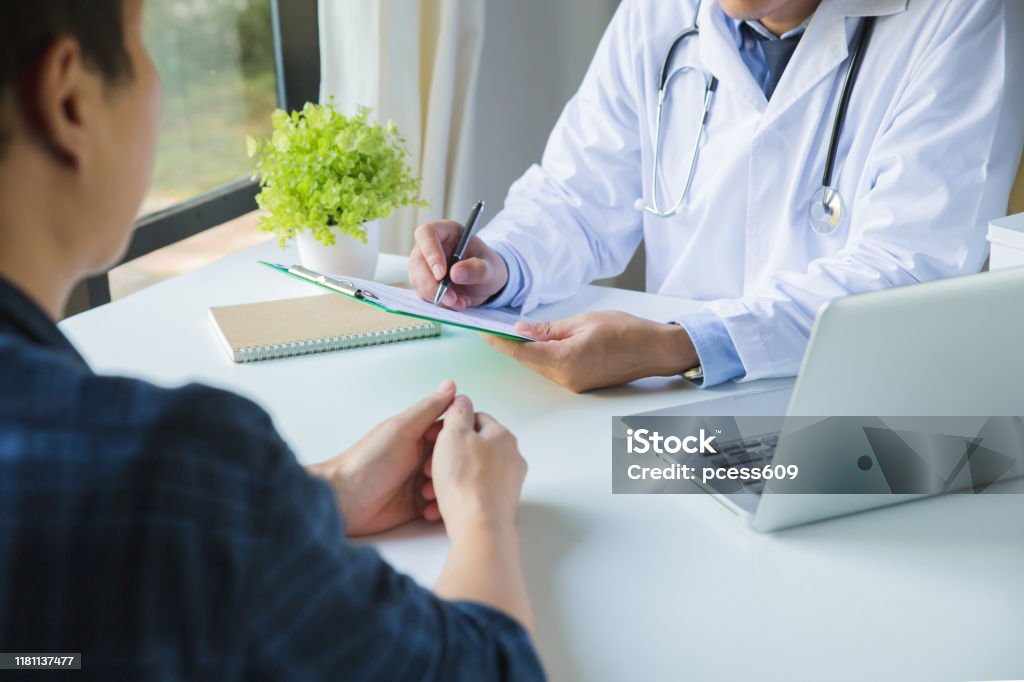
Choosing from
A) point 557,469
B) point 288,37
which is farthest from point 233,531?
point 288,37

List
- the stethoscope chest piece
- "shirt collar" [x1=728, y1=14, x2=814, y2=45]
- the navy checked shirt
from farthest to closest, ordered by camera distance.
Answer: "shirt collar" [x1=728, y1=14, x2=814, y2=45] → the stethoscope chest piece → the navy checked shirt

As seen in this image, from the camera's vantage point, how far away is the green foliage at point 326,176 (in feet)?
4.85

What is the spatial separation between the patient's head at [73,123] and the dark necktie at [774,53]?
1278 millimetres

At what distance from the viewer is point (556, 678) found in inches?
28.9

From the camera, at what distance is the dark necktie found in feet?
5.49

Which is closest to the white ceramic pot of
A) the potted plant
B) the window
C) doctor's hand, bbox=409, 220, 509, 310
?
the potted plant

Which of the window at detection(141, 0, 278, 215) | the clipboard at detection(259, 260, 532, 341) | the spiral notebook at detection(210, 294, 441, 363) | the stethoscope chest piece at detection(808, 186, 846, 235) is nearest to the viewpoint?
the clipboard at detection(259, 260, 532, 341)

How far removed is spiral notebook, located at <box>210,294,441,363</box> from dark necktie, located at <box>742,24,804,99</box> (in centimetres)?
72

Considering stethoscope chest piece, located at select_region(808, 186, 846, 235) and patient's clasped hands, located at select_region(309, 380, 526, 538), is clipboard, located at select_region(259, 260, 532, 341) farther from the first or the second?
stethoscope chest piece, located at select_region(808, 186, 846, 235)

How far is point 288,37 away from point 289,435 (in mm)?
1701

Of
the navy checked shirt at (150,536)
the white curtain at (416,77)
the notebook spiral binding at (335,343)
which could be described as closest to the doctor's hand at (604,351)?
the notebook spiral binding at (335,343)

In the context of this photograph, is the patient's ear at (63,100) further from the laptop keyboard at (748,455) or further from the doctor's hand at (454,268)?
the doctor's hand at (454,268)

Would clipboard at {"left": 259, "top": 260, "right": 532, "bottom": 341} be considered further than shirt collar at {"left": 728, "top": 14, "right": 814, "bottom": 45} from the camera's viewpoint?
No

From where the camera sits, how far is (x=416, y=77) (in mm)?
2287
